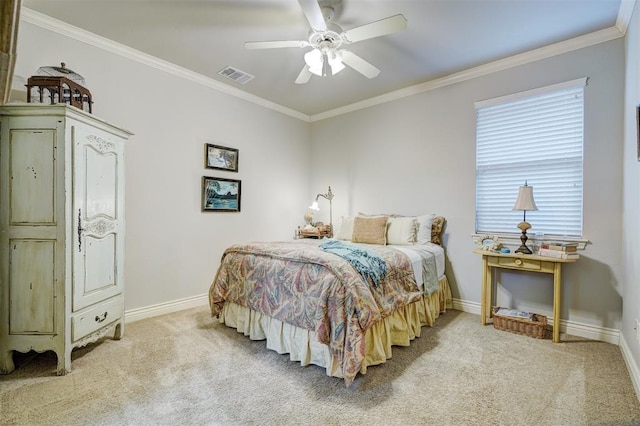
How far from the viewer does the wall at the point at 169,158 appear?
285 cm

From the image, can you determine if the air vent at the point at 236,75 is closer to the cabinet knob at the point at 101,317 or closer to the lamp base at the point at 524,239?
the cabinet knob at the point at 101,317

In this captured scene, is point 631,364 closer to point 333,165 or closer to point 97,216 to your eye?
point 333,165

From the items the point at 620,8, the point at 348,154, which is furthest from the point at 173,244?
the point at 620,8

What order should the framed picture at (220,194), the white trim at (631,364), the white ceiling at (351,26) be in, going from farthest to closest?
the framed picture at (220,194)
the white ceiling at (351,26)
the white trim at (631,364)

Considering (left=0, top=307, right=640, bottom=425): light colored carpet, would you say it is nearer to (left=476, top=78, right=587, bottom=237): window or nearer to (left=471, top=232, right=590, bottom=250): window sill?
(left=471, top=232, right=590, bottom=250): window sill

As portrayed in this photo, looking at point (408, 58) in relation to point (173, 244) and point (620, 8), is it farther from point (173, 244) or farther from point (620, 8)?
point (173, 244)

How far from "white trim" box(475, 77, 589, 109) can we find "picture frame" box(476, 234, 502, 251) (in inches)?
55.0

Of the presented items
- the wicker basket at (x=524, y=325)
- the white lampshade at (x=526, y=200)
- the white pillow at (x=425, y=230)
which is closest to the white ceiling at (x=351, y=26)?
the white lampshade at (x=526, y=200)

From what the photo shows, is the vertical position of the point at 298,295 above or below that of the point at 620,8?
below

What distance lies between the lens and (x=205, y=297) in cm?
368

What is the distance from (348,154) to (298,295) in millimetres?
2789

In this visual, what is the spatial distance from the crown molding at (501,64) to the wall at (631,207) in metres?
0.24

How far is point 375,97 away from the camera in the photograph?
4.16 metres

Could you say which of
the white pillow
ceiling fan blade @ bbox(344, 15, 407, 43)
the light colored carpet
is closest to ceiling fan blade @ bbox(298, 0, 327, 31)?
ceiling fan blade @ bbox(344, 15, 407, 43)
